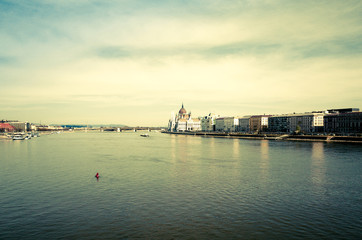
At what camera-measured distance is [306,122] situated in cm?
15712

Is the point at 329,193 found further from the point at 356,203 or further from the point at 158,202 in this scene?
the point at 158,202

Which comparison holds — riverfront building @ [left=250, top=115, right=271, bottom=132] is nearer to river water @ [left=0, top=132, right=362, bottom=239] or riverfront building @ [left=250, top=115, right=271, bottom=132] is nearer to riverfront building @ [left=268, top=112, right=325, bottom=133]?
riverfront building @ [left=268, top=112, right=325, bottom=133]

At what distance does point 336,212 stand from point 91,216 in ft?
56.0

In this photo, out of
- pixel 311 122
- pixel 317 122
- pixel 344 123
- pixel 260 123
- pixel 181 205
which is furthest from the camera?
pixel 260 123

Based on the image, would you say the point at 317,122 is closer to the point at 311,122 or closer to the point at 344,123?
the point at 311,122

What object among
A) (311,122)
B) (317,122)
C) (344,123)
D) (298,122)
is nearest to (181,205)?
(344,123)

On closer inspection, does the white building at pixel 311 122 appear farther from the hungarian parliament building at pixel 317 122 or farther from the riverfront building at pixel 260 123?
the riverfront building at pixel 260 123

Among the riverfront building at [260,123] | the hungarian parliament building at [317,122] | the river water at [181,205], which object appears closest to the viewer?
the river water at [181,205]

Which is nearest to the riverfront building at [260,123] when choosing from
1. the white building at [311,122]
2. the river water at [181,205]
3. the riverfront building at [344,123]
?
the white building at [311,122]

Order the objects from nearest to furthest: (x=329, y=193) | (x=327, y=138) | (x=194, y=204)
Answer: (x=194, y=204), (x=329, y=193), (x=327, y=138)

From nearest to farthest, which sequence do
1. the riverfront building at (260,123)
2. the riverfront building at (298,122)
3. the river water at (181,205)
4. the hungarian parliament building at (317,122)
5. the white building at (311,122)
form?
the river water at (181,205) → the hungarian parliament building at (317,122) → the white building at (311,122) → the riverfront building at (298,122) → the riverfront building at (260,123)

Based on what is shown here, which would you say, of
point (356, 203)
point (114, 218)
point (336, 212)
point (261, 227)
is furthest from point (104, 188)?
point (356, 203)

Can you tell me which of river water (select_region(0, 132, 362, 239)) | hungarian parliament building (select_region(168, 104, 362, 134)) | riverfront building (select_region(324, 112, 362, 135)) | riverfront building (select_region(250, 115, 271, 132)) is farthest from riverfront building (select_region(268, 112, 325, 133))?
river water (select_region(0, 132, 362, 239))

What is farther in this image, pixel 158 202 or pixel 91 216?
pixel 158 202
